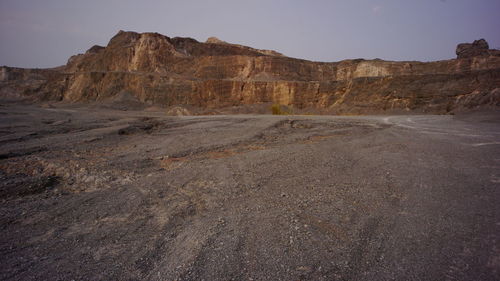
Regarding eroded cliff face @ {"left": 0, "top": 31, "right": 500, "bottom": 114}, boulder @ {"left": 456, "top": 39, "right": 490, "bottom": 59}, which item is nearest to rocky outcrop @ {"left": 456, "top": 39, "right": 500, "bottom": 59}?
boulder @ {"left": 456, "top": 39, "right": 490, "bottom": 59}

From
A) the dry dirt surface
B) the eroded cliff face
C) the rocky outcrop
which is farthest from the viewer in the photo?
the rocky outcrop

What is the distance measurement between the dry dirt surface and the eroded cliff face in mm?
25335

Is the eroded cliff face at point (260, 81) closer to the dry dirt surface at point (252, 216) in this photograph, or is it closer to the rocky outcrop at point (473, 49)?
the rocky outcrop at point (473, 49)

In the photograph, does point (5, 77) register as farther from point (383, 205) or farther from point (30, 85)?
point (383, 205)

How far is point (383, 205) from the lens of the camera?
3.75 metres

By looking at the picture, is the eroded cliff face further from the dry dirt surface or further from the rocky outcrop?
the dry dirt surface

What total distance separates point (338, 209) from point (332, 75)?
44.0 meters

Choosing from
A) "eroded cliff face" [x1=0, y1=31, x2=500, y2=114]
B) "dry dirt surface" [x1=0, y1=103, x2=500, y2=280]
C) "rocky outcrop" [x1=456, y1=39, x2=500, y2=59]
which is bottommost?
"dry dirt surface" [x1=0, y1=103, x2=500, y2=280]

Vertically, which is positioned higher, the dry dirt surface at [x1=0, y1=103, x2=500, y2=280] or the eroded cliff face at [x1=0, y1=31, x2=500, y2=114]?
the eroded cliff face at [x1=0, y1=31, x2=500, y2=114]

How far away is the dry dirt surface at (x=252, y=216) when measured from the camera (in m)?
2.45

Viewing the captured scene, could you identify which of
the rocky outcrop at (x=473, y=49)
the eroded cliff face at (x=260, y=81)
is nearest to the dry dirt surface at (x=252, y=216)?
the eroded cliff face at (x=260, y=81)

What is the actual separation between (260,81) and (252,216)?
32356mm

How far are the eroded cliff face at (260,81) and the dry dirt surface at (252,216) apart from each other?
25335mm

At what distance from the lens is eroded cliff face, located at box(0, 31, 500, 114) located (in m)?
27.8
